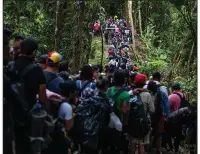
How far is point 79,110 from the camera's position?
5.36 m

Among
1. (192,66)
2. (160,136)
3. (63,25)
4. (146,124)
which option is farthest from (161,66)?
(146,124)

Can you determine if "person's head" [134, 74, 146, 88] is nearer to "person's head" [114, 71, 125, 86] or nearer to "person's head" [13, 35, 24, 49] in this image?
"person's head" [114, 71, 125, 86]

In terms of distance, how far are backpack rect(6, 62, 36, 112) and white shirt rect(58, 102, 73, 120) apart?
0.40m

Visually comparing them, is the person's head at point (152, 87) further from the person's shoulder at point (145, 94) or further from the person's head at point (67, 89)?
the person's head at point (67, 89)

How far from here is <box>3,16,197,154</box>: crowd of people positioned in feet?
14.9

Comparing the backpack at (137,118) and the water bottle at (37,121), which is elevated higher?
the water bottle at (37,121)

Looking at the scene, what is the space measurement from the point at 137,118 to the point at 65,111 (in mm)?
1586

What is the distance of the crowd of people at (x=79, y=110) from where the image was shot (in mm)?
4539

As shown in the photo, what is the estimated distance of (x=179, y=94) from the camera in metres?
6.88

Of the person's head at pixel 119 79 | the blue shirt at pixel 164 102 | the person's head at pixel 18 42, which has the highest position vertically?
the person's head at pixel 18 42

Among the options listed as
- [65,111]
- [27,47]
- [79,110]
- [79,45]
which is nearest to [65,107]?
[65,111]

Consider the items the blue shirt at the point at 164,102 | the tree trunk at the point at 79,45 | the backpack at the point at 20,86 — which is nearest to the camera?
the backpack at the point at 20,86

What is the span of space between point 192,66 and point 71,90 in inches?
268

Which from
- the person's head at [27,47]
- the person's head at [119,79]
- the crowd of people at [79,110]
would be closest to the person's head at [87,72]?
the crowd of people at [79,110]
